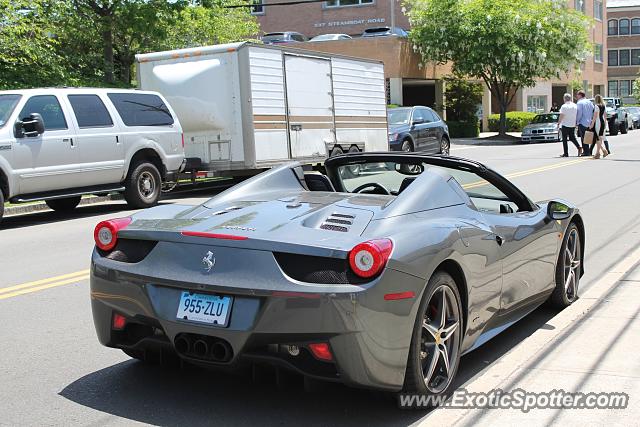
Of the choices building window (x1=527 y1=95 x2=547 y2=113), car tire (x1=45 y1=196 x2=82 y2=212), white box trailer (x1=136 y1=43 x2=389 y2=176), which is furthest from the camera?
building window (x1=527 y1=95 x2=547 y2=113)

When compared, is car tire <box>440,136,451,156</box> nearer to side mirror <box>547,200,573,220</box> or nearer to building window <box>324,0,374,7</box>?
side mirror <box>547,200,573,220</box>

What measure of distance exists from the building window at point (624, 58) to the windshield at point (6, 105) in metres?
87.6

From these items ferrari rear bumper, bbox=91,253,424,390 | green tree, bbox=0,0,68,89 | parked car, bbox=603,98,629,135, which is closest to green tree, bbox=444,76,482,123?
parked car, bbox=603,98,629,135

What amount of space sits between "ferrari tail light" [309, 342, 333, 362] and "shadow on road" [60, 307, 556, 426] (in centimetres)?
45

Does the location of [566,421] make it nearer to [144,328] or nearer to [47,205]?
[144,328]

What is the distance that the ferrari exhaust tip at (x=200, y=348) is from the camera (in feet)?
13.2

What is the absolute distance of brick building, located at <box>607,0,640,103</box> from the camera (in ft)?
290

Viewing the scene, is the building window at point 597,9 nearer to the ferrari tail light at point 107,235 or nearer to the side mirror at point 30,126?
the side mirror at point 30,126

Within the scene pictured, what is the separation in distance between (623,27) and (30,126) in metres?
87.9

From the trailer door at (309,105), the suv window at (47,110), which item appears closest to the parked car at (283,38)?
the trailer door at (309,105)

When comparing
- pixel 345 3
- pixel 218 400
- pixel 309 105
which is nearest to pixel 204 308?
pixel 218 400

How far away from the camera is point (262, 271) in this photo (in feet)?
13.0

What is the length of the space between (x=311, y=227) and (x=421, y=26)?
38.9 m

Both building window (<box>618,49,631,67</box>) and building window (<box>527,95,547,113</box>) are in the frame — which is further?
building window (<box>618,49,631,67</box>)
